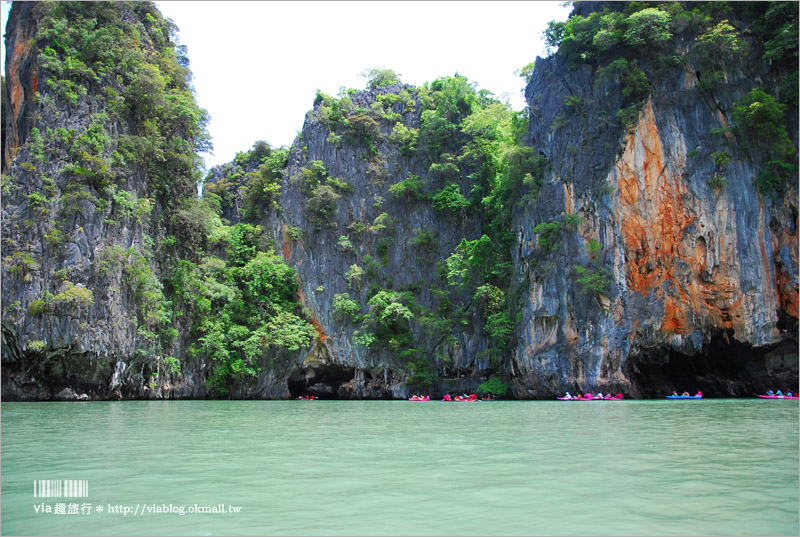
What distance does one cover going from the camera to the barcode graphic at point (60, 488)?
→ 16.2 feet

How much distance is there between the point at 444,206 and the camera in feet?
105

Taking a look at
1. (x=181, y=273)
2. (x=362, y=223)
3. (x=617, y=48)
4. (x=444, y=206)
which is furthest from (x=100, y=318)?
(x=617, y=48)

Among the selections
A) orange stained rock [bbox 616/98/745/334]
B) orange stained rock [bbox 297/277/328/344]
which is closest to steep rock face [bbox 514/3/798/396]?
orange stained rock [bbox 616/98/745/334]

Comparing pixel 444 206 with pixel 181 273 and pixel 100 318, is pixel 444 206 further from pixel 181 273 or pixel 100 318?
pixel 100 318

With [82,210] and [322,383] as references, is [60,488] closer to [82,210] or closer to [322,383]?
[82,210]

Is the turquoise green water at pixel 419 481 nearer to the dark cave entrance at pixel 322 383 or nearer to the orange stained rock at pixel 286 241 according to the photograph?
the dark cave entrance at pixel 322 383

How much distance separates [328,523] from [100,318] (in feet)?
74.6

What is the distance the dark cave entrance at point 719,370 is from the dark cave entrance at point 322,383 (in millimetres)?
15421

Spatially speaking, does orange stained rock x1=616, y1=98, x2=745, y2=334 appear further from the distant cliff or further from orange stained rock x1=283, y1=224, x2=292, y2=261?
orange stained rock x1=283, y1=224, x2=292, y2=261

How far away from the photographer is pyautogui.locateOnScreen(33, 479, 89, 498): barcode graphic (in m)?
4.93

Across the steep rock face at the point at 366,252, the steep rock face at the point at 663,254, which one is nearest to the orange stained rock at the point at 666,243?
the steep rock face at the point at 663,254

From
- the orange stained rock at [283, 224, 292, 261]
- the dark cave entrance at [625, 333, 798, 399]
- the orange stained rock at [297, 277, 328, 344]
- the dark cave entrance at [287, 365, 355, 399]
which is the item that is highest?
the orange stained rock at [283, 224, 292, 261]

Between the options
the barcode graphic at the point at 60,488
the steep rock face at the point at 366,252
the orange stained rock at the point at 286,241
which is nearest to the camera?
the barcode graphic at the point at 60,488

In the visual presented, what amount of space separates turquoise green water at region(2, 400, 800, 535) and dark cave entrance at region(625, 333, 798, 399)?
1454 cm
